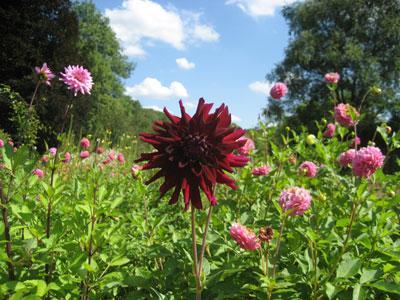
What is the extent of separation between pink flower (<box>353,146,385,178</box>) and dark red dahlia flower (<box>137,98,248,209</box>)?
741 millimetres

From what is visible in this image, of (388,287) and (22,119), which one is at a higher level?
(22,119)

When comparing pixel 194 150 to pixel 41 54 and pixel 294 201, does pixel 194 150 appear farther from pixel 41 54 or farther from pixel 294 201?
pixel 41 54

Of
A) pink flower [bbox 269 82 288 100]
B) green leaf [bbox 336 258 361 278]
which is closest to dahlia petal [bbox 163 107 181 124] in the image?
green leaf [bbox 336 258 361 278]

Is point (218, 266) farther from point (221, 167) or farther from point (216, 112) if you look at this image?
point (216, 112)

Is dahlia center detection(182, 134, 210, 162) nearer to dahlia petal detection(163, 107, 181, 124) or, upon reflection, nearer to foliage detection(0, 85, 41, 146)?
dahlia petal detection(163, 107, 181, 124)

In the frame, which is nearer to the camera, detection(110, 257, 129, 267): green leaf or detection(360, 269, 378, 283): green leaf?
detection(360, 269, 378, 283): green leaf

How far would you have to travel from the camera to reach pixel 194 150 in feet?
4.17

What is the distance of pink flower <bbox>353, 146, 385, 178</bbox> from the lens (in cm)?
177

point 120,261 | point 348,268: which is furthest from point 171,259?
point 348,268

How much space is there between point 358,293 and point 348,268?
108mm

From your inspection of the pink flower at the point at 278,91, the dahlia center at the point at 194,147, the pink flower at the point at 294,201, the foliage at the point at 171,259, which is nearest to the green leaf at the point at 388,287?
the foliage at the point at 171,259

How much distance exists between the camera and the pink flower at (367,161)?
177 centimetres

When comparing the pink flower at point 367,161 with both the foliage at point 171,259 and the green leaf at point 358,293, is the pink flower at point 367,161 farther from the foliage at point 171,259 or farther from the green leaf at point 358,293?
the green leaf at point 358,293

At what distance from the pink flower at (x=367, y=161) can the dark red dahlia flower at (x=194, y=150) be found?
74 cm
